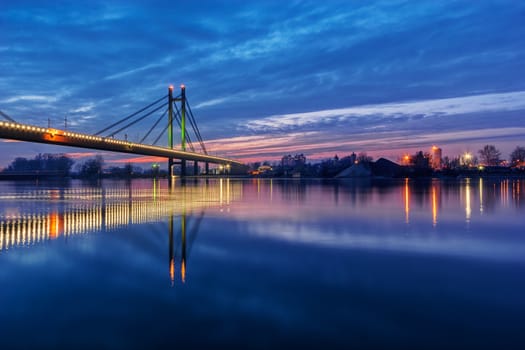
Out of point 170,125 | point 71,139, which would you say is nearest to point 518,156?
point 170,125

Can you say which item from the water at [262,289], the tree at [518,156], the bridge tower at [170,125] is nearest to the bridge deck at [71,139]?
the bridge tower at [170,125]

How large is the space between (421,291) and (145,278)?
4.05 metres

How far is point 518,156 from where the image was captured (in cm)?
13738

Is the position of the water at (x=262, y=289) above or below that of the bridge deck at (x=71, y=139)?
below

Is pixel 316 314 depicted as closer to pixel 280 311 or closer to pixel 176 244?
pixel 280 311

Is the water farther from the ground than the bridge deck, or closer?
closer

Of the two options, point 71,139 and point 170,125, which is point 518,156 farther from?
point 71,139

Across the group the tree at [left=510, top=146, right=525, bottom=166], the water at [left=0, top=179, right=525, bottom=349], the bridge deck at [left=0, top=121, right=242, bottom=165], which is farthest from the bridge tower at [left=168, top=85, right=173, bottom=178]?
the tree at [left=510, top=146, right=525, bottom=166]

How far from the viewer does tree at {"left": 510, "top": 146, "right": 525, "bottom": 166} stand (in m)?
131

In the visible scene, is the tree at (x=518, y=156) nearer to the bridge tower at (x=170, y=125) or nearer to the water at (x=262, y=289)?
the bridge tower at (x=170, y=125)

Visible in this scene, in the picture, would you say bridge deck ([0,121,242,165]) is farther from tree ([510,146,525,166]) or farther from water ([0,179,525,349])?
tree ([510,146,525,166])

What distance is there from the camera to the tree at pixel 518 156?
131m

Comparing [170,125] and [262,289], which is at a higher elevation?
[170,125]

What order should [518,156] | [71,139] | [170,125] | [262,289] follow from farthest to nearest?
1. [518,156]
2. [170,125]
3. [71,139]
4. [262,289]
